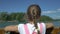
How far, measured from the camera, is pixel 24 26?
87cm

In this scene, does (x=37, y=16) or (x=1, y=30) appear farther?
(x=1, y=30)

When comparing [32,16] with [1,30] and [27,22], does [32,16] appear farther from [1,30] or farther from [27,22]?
[1,30]

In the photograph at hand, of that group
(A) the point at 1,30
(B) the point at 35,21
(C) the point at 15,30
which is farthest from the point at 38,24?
(A) the point at 1,30

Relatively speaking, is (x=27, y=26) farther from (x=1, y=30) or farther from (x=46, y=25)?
(x=1, y=30)

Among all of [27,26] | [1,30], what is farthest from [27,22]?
[1,30]

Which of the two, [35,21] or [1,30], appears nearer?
[35,21]

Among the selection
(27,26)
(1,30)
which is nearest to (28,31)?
(27,26)

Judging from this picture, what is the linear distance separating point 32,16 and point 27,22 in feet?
0.18

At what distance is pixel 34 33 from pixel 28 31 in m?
0.04

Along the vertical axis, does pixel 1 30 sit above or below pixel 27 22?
below

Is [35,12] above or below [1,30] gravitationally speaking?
above

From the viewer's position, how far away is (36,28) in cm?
85

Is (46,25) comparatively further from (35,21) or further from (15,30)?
(15,30)

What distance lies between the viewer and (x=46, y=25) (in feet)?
2.99
